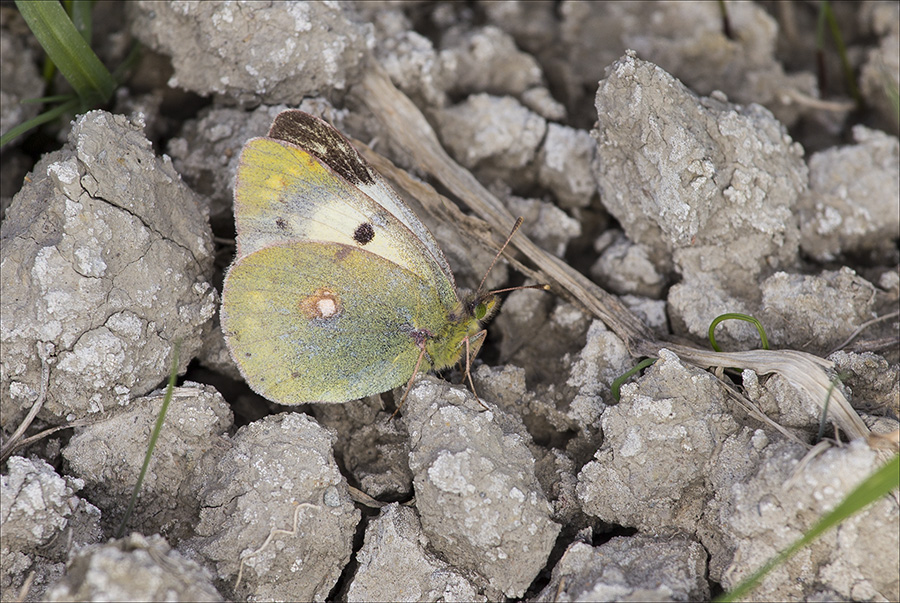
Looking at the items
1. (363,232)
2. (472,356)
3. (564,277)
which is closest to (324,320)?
(363,232)

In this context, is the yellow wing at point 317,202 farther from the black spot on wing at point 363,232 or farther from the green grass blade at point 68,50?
the green grass blade at point 68,50

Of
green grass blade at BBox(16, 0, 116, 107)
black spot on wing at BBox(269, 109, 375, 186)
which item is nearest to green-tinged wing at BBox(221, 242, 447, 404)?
black spot on wing at BBox(269, 109, 375, 186)

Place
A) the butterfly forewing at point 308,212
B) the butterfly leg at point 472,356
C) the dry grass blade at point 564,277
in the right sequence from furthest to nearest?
the butterfly leg at point 472,356 → the butterfly forewing at point 308,212 → the dry grass blade at point 564,277

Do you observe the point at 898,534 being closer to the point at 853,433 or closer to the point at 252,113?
the point at 853,433

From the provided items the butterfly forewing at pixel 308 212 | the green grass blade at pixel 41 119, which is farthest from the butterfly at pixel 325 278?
the green grass blade at pixel 41 119

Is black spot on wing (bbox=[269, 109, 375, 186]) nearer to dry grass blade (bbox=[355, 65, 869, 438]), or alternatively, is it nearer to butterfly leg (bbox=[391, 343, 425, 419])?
dry grass blade (bbox=[355, 65, 869, 438])

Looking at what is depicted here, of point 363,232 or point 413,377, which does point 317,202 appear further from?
point 413,377

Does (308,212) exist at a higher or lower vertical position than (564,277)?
higher
